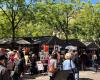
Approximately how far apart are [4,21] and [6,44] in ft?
58.6

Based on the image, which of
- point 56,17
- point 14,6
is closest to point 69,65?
point 14,6

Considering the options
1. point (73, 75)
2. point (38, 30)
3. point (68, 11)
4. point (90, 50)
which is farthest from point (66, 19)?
point (73, 75)

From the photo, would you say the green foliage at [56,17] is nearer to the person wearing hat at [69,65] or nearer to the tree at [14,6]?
the tree at [14,6]

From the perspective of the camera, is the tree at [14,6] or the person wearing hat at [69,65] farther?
the tree at [14,6]

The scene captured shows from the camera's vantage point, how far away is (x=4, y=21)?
58.9 meters

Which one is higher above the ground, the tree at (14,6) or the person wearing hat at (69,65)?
the tree at (14,6)

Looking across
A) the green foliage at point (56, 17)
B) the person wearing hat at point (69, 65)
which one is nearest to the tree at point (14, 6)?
the green foliage at point (56, 17)

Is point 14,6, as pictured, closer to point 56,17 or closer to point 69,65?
point 56,17

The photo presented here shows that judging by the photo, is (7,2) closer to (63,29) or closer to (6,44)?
(6,44)

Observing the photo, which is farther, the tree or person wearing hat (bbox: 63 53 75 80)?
the tree

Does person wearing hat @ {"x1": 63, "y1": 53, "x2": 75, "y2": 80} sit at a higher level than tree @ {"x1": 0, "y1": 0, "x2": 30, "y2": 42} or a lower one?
lower

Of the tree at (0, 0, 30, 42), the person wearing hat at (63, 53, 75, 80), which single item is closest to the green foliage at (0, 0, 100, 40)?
the tree at (0, 0, 30, 42)

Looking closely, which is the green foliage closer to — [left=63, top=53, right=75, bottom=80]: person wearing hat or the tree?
the tree

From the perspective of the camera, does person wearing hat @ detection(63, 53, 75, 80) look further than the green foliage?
No
